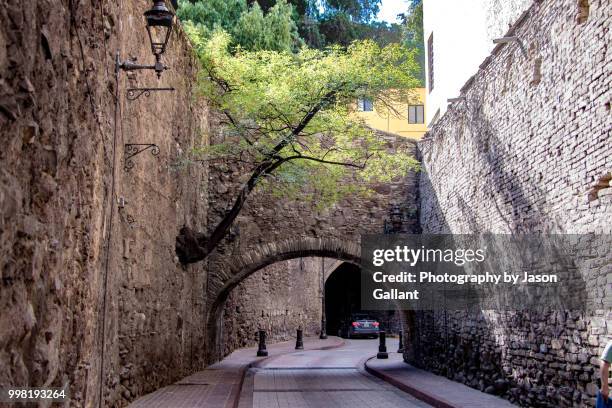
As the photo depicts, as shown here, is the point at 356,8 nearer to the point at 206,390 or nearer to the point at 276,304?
the point at 276,304

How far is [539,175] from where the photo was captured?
1023 cm

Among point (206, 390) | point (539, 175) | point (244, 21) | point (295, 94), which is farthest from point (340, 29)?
point (539, 175)

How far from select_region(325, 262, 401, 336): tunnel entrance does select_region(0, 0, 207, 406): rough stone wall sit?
31869mm

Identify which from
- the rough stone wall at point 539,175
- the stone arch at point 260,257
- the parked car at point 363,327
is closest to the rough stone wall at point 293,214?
the stone arch at point 260,257

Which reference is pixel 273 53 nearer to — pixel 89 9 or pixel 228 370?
pixel 228 370

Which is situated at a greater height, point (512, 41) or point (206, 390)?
point (512, 41)

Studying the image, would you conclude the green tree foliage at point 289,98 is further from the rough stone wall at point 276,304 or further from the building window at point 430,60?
the building window at point 430,60

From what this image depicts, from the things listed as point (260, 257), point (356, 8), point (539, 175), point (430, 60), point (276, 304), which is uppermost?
point (356, 8)

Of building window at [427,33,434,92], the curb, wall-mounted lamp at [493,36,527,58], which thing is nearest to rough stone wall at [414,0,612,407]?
wall-mounted lamp at [493,36,527,58]

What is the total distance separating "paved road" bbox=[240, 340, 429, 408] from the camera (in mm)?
12031

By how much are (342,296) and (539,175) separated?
34300mm

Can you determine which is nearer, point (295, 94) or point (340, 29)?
point (295, 94)

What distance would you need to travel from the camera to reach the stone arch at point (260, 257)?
693 inches

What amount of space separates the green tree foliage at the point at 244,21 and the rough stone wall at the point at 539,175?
14444mm
